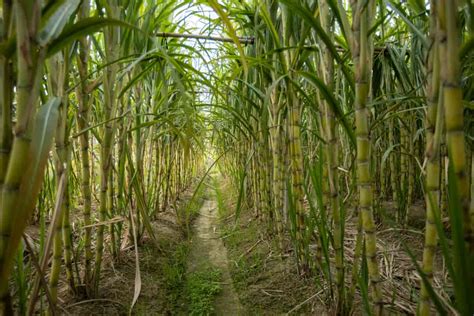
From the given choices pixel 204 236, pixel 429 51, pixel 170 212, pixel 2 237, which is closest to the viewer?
pixel 2 237

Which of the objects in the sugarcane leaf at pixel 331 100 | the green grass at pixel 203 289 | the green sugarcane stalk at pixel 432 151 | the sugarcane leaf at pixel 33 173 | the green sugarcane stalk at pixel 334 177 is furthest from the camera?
the green grass at pixel 203 289

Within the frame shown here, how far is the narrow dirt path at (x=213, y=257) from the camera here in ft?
3.56

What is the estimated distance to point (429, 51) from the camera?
47 centimetres

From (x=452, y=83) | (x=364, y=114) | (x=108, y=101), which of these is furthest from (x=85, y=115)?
(x=452, y=83)

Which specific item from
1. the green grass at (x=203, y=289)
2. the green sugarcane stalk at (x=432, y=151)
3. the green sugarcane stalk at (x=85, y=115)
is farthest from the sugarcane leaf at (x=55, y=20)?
the green grass at (x=203, y=289)

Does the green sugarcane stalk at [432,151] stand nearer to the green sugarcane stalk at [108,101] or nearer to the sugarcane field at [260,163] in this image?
the sugarcane field at [260,163]

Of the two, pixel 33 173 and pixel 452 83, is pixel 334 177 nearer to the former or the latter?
pixel 452 83

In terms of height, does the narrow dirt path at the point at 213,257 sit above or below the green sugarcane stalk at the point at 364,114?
below

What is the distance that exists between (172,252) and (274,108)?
2.74 ft

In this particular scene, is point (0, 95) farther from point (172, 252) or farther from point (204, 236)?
point (204, 236)

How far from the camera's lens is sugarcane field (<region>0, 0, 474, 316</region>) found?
1.17 feet

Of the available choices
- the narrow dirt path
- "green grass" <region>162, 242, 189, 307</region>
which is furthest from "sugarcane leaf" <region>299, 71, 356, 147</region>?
"green grass" <region>162, 242, 189, 307</region>

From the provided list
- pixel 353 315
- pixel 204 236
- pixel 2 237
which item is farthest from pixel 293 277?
pixel 204 236

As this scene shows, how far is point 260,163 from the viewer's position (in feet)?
5.15
